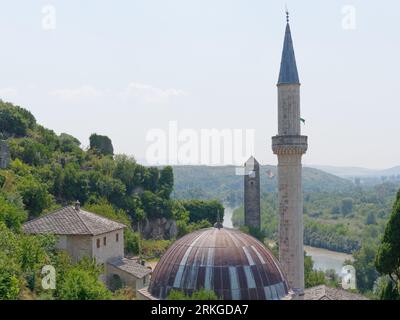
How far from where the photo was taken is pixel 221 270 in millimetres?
19031

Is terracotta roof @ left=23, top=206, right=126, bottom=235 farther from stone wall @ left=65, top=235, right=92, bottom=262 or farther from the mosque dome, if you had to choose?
the mosque dome

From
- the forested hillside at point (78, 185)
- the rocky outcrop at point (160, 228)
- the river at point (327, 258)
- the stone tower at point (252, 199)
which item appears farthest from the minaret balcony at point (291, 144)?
the river at point (327, 258)

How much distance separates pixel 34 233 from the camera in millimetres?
27219

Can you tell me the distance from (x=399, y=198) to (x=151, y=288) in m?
12.3

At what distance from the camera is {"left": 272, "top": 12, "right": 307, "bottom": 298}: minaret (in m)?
31.0

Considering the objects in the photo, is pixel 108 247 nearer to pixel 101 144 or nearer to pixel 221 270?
pixel 221 270

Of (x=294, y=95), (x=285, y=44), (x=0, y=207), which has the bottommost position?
(x=0, y=207)

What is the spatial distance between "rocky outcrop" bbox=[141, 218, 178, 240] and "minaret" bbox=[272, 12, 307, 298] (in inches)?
883

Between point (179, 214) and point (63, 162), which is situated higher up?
point (63, 162)

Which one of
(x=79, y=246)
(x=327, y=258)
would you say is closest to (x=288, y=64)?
(x=79, y=246)

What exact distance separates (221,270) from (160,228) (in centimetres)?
3431

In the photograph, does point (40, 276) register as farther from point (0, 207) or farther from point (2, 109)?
point (2, 109)

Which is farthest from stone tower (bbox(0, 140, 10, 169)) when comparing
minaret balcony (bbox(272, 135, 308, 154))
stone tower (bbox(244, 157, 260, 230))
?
stone tower (bbox(244, 157, 260, 230))
